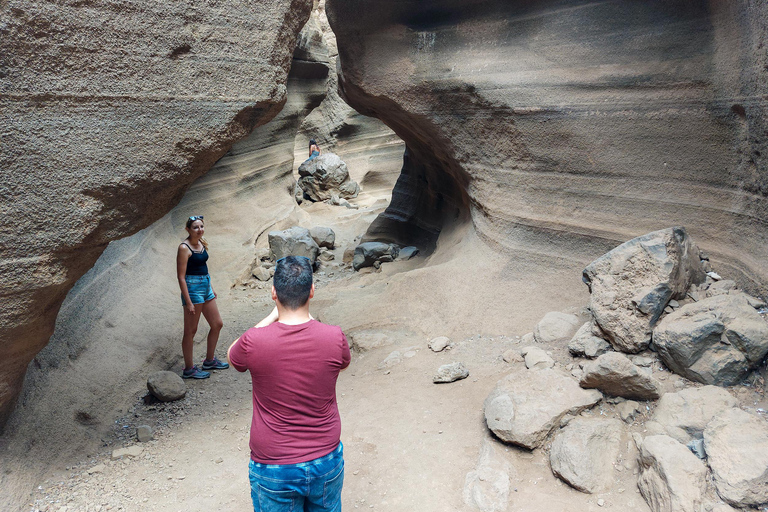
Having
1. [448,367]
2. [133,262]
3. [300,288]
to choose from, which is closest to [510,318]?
[448,367]

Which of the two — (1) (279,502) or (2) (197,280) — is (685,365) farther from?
(2) (197,280)

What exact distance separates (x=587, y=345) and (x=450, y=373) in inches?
32.1

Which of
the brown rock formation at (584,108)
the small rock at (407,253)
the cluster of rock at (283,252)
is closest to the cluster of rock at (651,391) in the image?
the brown rock formation at (584,108)

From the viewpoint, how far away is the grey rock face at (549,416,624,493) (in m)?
2.37

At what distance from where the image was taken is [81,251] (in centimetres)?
270

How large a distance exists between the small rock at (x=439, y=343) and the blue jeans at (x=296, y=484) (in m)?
2.03

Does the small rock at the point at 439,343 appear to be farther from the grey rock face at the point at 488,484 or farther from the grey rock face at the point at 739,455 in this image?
the grey rock face at the point at 739,455

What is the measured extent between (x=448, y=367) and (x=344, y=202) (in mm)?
8984

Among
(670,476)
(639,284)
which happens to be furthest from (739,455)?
(639,284)

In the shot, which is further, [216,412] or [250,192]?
[250,192]

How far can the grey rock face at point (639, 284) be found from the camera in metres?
3.01

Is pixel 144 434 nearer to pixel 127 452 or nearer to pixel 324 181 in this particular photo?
pixel 127 452

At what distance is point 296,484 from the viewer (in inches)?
69.4

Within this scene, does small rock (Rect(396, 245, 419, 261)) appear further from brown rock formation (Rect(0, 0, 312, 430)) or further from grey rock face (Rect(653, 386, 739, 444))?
grey rock face (Rect(653, 386, 739, 444))
